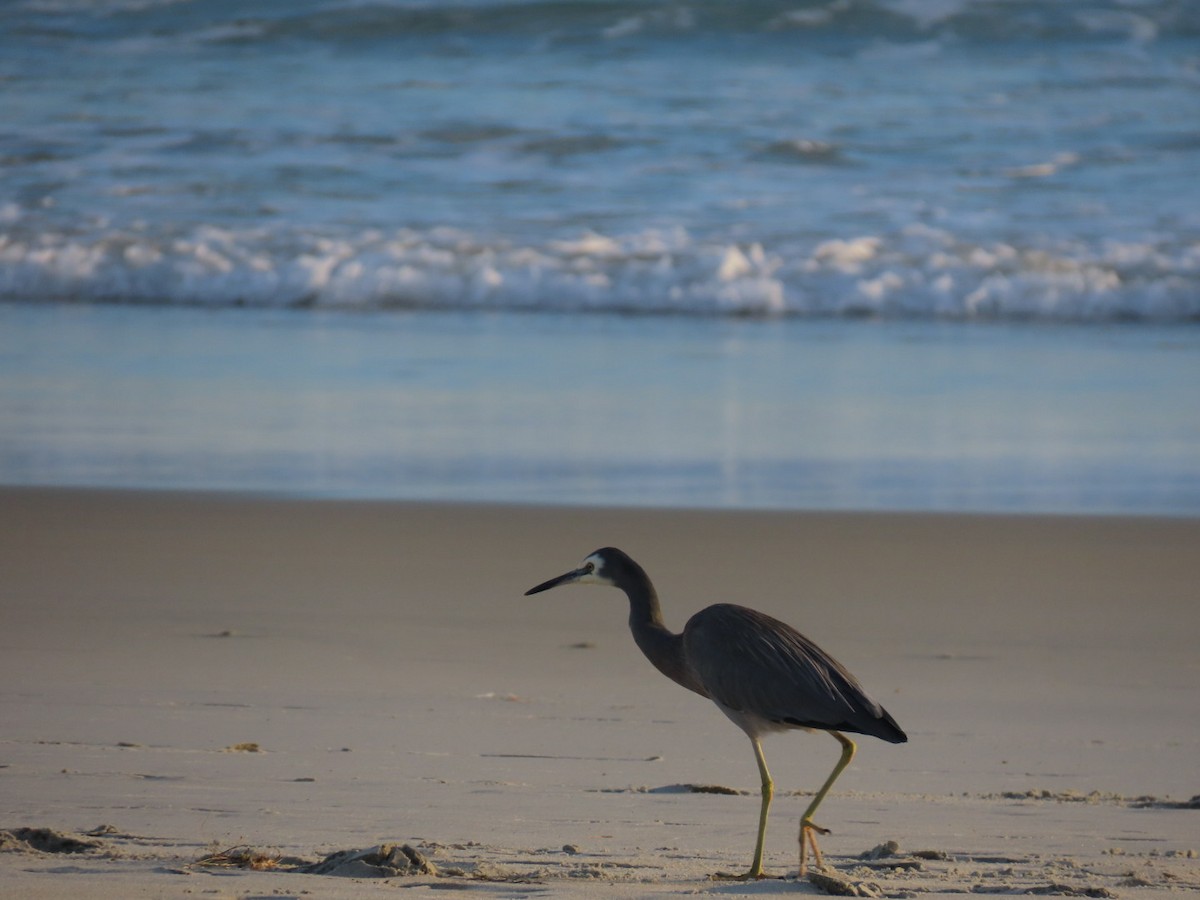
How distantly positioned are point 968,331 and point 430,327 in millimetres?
4095

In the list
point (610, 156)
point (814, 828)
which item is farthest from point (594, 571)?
point (610, 156)

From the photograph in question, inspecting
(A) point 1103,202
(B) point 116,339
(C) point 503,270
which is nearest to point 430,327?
(C) point 503,270

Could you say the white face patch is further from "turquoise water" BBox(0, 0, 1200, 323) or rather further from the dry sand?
"turquoise water" BBox(0, 0, 1200, 323)

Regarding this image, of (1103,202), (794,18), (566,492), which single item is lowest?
(566,492)

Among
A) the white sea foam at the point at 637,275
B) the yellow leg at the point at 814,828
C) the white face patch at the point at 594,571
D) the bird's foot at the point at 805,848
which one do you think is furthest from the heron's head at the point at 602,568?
the white sea foam at the point at 637,275

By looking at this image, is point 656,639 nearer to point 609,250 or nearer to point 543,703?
point 543,703

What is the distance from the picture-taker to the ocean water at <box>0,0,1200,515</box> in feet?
27.1

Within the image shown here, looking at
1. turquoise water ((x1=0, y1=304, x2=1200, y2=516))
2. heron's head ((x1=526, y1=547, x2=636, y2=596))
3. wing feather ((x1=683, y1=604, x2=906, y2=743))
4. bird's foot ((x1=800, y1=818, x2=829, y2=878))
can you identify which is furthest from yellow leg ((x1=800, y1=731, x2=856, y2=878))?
turquoise water ((x1=0, y1=304, x2=1200, y2=516))

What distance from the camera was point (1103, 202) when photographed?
52.4ft

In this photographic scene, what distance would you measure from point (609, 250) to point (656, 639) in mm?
10462

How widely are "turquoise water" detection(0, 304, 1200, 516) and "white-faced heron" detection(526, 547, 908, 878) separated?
11.0 ft

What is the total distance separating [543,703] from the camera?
441 centimetres

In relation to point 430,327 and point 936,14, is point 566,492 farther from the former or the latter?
point 936,14

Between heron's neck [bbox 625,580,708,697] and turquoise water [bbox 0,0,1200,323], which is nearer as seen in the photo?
heron's neck [bbox 625,580,708,697]
